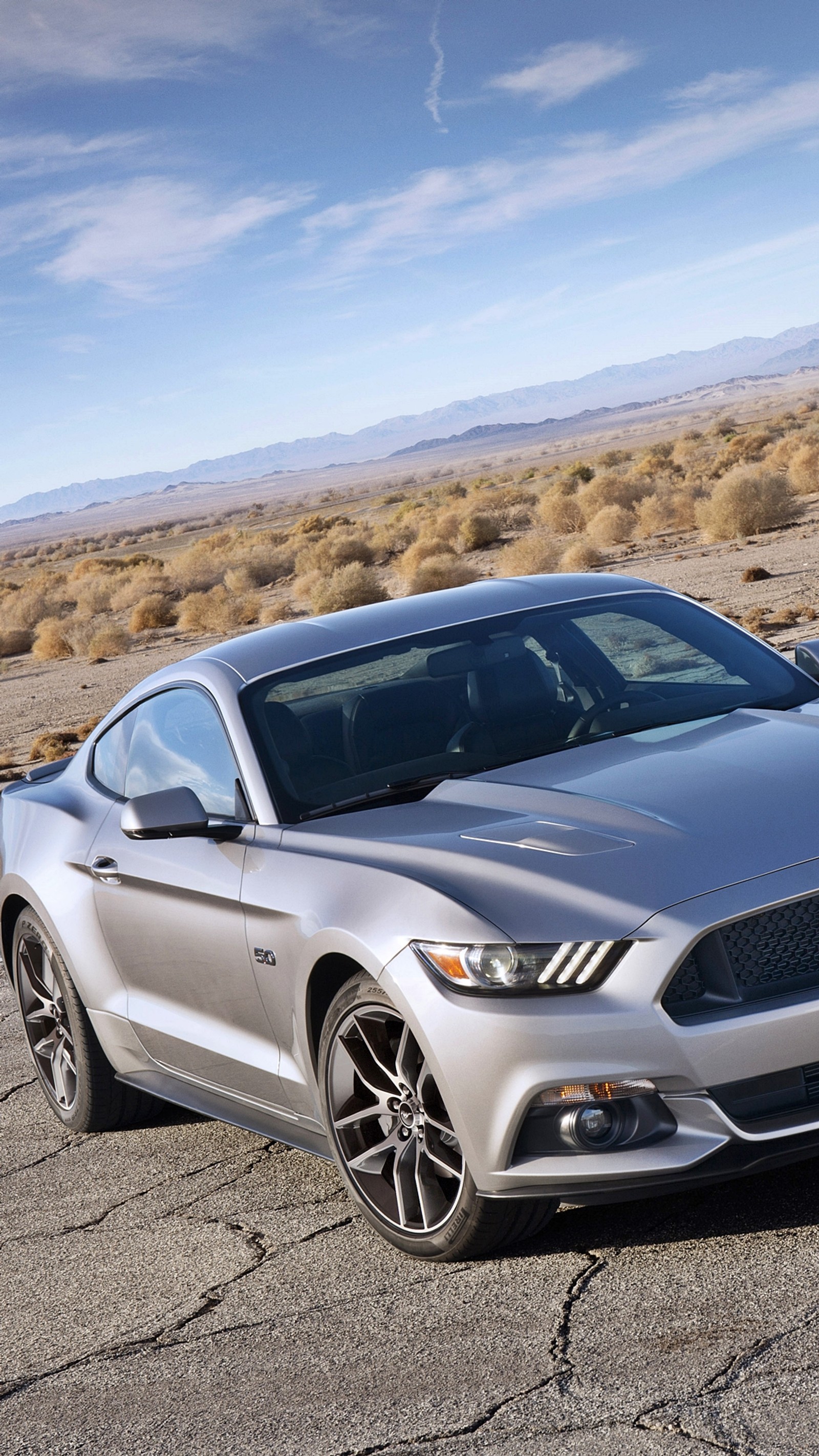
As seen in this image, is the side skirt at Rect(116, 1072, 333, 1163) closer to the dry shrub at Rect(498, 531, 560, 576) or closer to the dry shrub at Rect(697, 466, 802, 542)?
the dry shrub at Rect(697, 466, 802, 542)

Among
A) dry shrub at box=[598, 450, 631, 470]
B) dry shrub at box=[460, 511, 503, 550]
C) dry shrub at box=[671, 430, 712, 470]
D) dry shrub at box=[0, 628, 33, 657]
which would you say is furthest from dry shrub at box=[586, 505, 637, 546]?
dry shrub at box=[598, 450, 631, 470]

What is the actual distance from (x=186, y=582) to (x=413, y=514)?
41.7ft

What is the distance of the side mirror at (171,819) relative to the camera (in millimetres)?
4332

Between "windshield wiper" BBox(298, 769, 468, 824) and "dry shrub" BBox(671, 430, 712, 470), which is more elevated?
"windshield wiper" BBox(298, 769, 468, 824)

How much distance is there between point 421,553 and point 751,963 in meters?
30.0

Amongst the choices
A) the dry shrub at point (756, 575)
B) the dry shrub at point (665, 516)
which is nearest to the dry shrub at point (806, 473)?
the dry shrub at point (665, 516)

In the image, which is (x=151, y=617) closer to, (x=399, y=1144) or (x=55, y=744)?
(x=55, y=744)

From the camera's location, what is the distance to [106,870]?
4.99 m

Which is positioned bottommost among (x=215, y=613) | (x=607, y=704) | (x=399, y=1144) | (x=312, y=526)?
(x=215, y=613)

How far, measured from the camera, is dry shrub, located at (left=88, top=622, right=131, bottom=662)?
28.0 m

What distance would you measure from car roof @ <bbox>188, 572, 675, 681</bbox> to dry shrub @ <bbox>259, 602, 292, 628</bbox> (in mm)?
23403

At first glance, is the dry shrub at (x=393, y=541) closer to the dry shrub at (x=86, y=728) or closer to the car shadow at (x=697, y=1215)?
the dry shrub at (x=86, y=728)

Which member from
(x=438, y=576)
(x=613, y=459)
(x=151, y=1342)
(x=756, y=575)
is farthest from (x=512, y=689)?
(x=613, y=459)

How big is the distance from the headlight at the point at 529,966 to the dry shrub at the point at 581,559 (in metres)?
24.5
